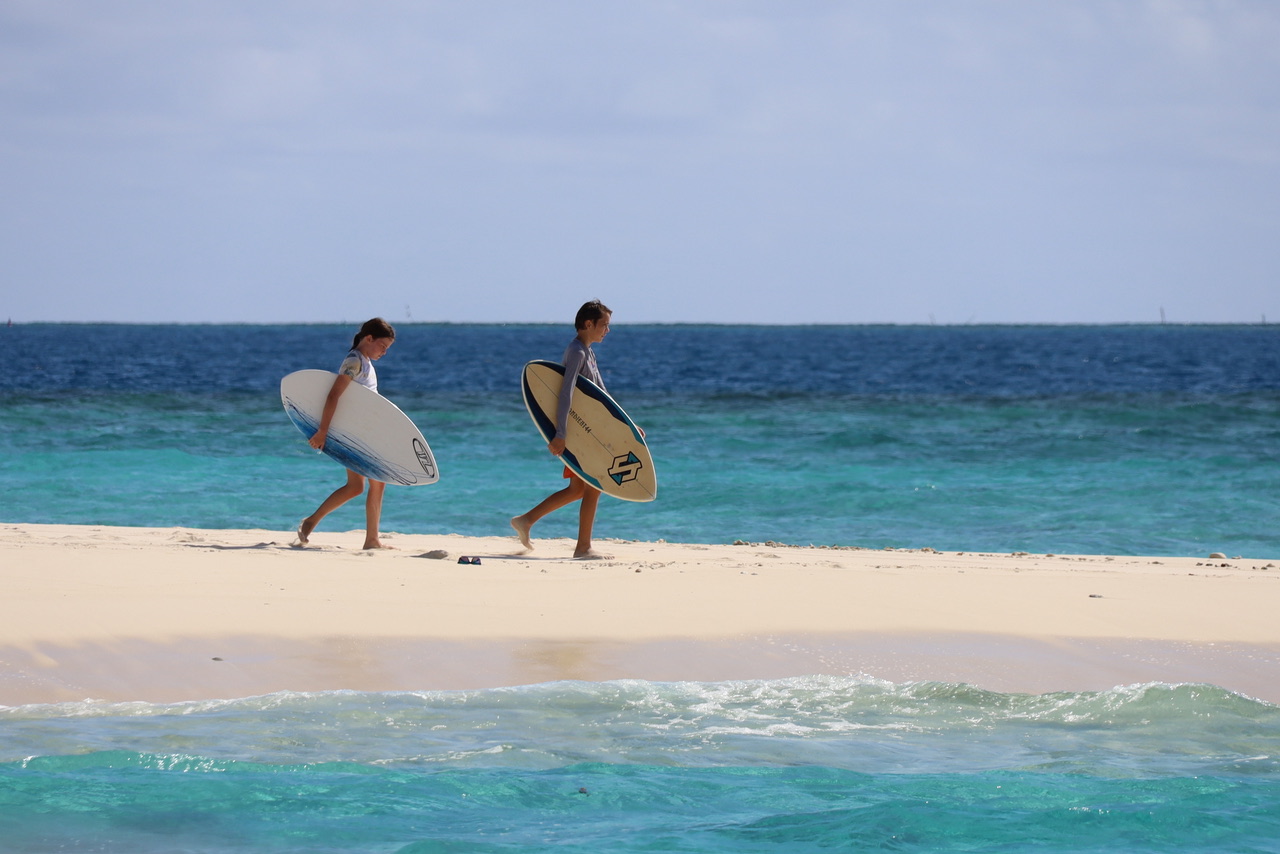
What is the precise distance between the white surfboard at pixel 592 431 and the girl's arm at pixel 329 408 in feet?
3.75

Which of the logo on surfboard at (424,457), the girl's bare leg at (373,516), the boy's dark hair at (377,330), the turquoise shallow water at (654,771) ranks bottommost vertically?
the turquoise shallow water at (654,771)

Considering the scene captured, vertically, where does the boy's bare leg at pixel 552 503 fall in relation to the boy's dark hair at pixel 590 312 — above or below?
below

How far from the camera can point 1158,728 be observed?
4.45 meters

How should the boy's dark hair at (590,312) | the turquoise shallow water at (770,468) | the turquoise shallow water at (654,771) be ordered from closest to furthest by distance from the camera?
the turquoise shallow water at (654,771)
the boy's dark hair at (590,312)
the turquoise shallow water at (770,468)

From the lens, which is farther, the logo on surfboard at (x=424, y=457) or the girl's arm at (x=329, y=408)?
the logo on surfboard at (x=424, y=457)

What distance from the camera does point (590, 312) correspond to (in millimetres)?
7371

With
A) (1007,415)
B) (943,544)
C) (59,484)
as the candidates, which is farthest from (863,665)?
(1007,415)

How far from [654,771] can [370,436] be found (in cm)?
462

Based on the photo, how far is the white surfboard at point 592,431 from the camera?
7.69 meters

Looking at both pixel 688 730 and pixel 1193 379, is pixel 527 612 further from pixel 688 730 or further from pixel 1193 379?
pixel 1193 379

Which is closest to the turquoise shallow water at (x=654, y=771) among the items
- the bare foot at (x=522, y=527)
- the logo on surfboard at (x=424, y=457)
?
the bare foot at (x=522, y=527)

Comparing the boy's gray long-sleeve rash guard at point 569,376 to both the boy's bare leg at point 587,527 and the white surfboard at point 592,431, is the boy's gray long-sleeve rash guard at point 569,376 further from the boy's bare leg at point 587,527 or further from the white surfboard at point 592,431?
the boy's bare leg at point 587,527

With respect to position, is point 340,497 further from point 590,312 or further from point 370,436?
point 590,312

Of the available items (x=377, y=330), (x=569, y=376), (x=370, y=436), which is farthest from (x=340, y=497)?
(x=569, y=376)
